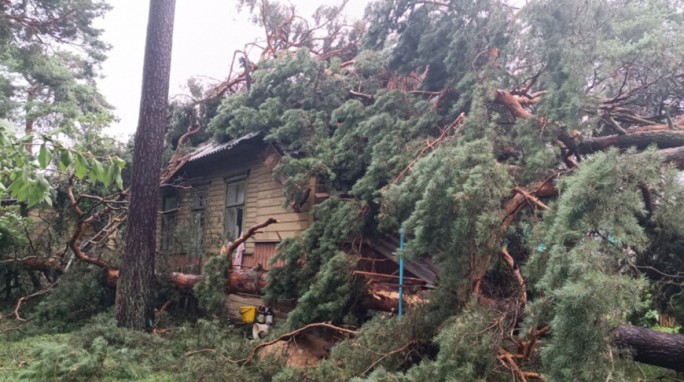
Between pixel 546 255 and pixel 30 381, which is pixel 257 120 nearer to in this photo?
pixel 30 381

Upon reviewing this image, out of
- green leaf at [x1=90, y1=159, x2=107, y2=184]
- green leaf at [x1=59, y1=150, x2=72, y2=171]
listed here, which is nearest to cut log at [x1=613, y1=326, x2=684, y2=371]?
green leaf at [x1=90, y1=159, x2=107, y2=184]

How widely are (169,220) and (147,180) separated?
483cm

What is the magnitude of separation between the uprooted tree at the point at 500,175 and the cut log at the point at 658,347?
12 mm

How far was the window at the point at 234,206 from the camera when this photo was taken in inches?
428

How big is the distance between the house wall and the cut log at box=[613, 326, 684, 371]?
533 cm

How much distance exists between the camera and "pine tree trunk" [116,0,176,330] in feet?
27.4

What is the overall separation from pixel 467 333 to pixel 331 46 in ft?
26.4

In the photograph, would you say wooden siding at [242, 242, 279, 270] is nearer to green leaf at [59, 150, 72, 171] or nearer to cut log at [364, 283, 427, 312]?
cut log at [364, 283, 427, 312]

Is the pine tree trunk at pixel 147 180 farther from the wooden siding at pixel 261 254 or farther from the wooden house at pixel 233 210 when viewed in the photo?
the wooden siding at pixel 261 254

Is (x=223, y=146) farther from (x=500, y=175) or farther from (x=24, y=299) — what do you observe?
(x=500, y=175)

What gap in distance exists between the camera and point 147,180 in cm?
861

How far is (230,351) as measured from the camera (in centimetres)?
589

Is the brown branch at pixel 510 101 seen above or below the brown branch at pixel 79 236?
above

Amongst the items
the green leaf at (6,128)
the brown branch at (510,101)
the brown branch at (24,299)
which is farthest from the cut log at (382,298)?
the brown branch at (24,299)
